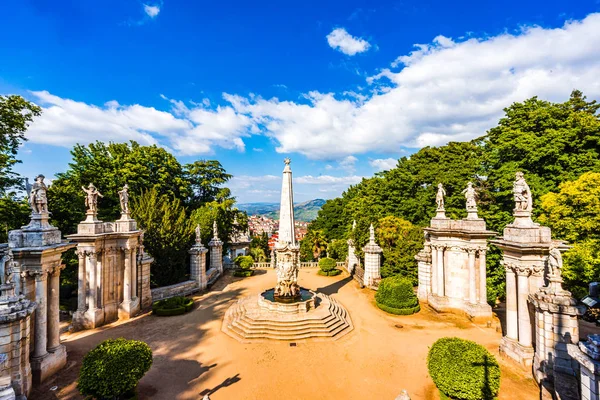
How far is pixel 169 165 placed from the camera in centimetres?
3127

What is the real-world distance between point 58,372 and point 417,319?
18.6 metres

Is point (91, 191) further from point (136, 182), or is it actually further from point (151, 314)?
point (136, 182)

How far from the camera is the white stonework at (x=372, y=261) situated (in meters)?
24.1

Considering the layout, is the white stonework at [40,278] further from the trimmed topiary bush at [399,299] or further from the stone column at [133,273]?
the trimmed topiary bush at [399,299]

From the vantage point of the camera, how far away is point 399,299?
18.6 metres

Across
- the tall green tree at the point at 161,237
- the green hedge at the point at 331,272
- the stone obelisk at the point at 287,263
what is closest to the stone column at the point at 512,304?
the stone obelisk at the point at 287,263

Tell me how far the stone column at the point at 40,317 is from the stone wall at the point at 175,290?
31.9 ft

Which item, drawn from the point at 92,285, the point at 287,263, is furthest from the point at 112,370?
the point at 287,263

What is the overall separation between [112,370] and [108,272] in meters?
10.1

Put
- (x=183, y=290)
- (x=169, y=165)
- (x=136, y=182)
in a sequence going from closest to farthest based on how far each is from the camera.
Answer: (x=183, y=290) < (x=136, y=182) < (x=169, y=165)

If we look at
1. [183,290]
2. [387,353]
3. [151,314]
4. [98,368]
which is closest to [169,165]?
[183,290]

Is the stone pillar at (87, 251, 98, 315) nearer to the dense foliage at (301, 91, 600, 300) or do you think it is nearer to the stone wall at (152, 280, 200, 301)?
the stone wall at (152, 280, 200, 301)

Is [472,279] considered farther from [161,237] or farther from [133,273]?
[161,237]

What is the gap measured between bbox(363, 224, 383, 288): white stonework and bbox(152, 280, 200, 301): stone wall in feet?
49.6
